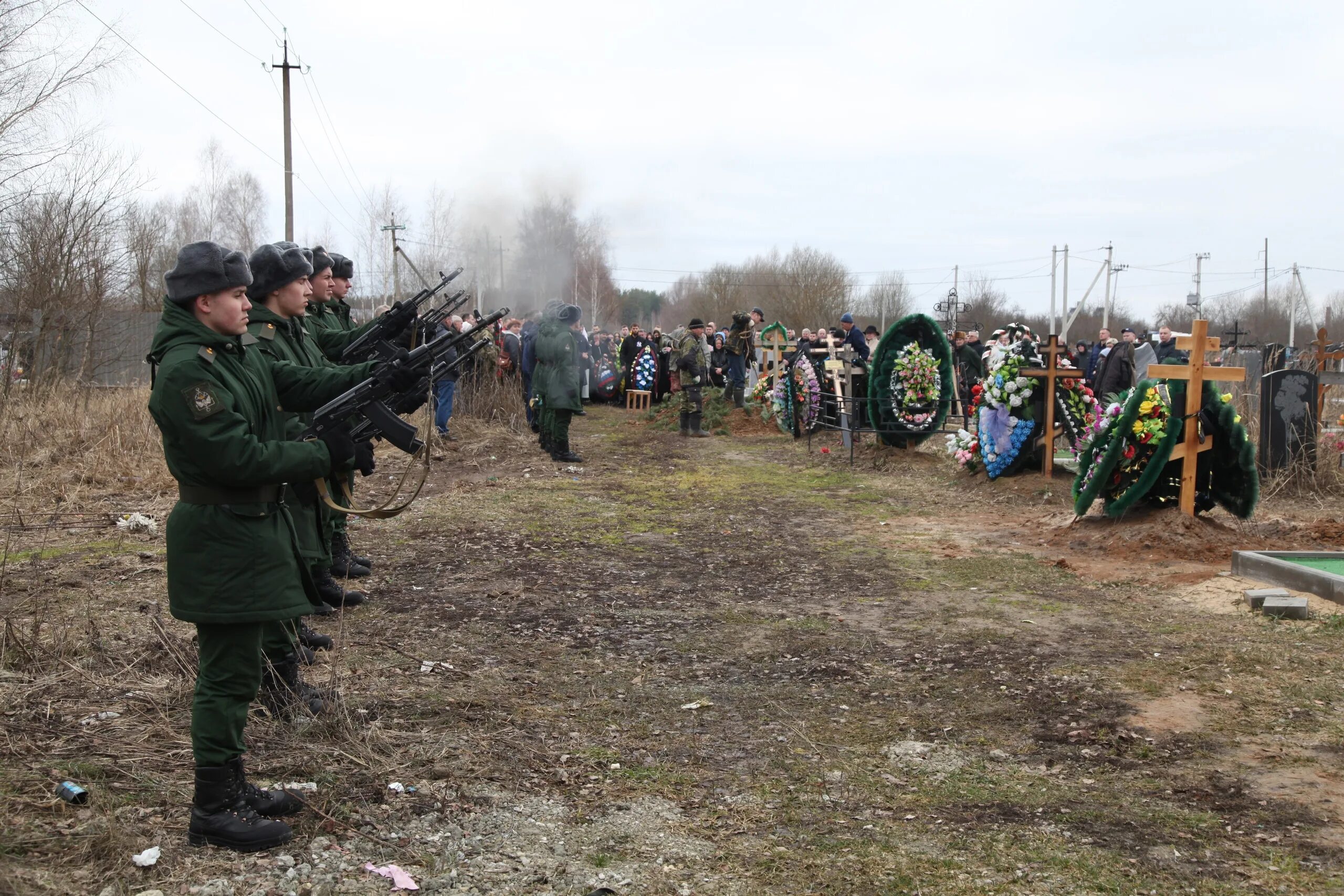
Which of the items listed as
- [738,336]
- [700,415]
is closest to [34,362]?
[700,415]

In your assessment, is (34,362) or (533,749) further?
(34,362)

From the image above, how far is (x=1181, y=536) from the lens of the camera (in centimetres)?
789

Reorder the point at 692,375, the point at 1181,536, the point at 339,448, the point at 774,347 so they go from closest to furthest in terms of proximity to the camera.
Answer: the point at 339,448 → the point at 1181,536 → the point at 692,375 → the point at 774,347

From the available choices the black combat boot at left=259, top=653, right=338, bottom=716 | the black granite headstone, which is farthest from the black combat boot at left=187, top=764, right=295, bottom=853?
the black granite headstone

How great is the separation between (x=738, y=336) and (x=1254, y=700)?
1699 centimetres

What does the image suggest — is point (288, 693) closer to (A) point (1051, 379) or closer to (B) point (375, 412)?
(B) point (375, 412)

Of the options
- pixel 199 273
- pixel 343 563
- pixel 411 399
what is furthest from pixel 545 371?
pixel 199 273

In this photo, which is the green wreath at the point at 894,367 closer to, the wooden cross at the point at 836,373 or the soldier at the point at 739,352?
the wooden cross at the point at 836,373

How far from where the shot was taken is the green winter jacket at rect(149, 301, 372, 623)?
126 inches

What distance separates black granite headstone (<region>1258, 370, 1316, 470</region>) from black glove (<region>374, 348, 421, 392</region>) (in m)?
9.20

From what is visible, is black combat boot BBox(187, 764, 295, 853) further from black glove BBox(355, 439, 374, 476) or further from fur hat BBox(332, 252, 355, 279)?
fur hat BBox(332, 252, 355, 279)

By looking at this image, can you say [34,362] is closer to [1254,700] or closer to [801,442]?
[801,442]

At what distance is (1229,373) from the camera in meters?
8.20

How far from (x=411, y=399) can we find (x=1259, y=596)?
16.2ft
